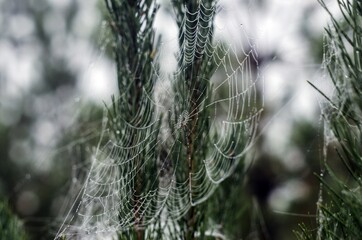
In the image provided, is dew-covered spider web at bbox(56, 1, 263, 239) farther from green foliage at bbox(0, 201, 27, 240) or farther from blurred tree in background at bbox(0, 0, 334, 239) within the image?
blurred tree in background at bbox(0, 0, 334, 239)

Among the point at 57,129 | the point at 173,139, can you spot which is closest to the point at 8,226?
the point at 173,139

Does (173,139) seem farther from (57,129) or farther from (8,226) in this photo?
(57,129)

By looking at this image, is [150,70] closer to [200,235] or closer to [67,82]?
[200,235]

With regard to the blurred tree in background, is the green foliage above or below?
below

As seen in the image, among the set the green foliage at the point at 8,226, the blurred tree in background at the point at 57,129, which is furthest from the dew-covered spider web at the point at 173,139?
the blurred tree in background at the point at 57,129

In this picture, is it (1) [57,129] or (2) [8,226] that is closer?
(2) [8,226]

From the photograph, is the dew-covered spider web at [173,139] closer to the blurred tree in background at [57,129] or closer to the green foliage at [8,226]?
the green foliage at [8,226]

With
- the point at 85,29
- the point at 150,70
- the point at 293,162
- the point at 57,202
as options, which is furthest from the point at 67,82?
the point at 150,70

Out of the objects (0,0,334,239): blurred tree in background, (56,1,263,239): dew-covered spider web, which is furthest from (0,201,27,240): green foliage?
(0,0,334,239): blurred tree in background
